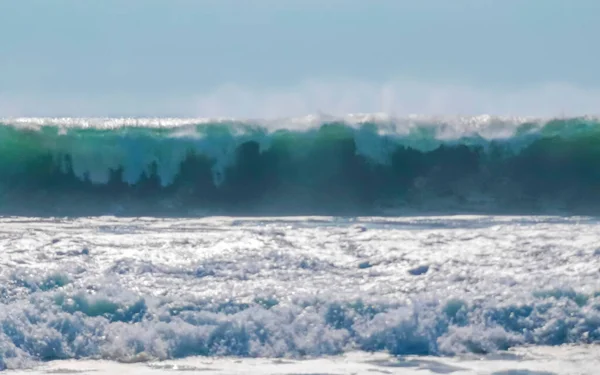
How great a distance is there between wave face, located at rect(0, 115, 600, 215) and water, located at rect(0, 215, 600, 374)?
4574mm

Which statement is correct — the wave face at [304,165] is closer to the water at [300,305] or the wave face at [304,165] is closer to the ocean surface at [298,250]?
the ocean surface at [298,250]

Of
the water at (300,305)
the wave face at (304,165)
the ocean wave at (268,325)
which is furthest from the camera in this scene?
the wave face at (304,165)

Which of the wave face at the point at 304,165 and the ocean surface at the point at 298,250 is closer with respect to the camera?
the ocean surface at the point at 298,250

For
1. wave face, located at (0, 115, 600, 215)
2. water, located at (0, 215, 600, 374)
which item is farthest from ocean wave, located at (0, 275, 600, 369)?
wave face, located at (0, 115, 600, 215)

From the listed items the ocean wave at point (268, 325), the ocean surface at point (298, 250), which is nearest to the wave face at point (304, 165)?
the ocean surface at point (298, 250)

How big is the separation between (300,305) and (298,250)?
1757 mm

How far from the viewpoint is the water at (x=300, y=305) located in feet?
19.0

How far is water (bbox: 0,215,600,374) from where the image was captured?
228 inches

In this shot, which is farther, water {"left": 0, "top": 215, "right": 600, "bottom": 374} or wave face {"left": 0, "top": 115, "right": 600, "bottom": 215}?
wave face {"left": 0, "top": 115, "right": 600, "bottom": 215}

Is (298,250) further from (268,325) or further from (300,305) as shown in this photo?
(268,325)

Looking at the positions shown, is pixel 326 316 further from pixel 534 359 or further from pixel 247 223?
pixel 247 223

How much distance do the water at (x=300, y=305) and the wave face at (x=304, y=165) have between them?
180 inches

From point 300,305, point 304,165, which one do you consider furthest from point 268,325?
point 304,165

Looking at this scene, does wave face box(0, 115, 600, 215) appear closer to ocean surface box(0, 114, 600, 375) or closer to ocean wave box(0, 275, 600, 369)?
ocean surface box(0, 114, 600, 375)
